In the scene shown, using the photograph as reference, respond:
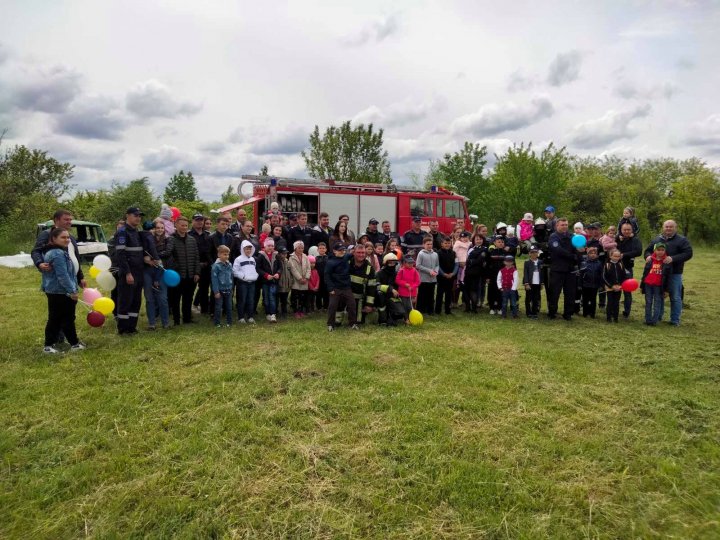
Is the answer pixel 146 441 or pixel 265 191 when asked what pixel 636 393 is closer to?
pixel 146 441

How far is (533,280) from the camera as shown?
8.33 m

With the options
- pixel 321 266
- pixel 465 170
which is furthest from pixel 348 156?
pixel 321 266

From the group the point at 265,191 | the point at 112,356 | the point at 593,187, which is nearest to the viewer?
the point at 112,356

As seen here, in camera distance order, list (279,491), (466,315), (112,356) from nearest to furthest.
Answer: (279,491) < (112,356) < (466,315)

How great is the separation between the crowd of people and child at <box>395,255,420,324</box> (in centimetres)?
2

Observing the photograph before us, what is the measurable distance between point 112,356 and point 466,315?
6067mm

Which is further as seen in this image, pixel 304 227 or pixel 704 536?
pixel 304 227

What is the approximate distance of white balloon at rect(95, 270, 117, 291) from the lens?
7.21 metres

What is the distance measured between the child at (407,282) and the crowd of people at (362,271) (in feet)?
0.06

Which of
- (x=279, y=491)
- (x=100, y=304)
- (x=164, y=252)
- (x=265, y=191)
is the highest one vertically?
(x=265, y=191)

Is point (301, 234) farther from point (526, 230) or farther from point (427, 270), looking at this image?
point (526, 230)

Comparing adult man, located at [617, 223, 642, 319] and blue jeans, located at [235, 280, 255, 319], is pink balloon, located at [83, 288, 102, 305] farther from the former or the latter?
adult man, located at [617, 223, 642, 319]

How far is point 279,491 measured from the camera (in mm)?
2982

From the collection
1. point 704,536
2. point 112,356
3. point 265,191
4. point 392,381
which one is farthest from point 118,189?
point 704,536
